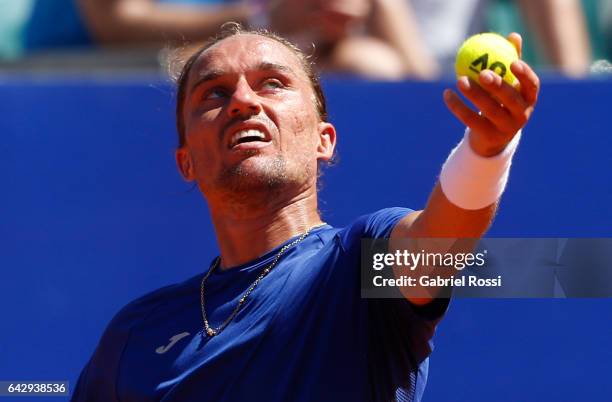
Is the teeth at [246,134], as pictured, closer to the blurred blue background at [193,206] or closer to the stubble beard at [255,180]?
the stubble beard at [255,180]

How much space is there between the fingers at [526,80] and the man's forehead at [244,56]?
88 centimetres

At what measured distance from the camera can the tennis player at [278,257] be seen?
1.78 metres

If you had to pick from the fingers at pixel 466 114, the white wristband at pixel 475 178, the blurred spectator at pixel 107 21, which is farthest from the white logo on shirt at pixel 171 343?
the blurred spectator at pixel 107 21

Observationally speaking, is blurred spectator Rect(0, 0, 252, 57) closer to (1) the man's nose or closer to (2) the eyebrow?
(2) the eyebrow

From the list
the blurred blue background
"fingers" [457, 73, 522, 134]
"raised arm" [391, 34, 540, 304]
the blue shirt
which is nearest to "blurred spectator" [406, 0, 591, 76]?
the blurred blue background

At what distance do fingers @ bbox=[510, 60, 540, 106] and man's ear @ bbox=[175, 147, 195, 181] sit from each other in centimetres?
105

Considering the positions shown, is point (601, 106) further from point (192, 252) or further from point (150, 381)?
point (150, 381)

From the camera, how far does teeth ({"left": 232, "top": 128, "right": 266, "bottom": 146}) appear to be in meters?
2.29

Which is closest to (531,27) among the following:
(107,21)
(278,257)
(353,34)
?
(353,34)

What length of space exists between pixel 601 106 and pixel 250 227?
1.07 meters

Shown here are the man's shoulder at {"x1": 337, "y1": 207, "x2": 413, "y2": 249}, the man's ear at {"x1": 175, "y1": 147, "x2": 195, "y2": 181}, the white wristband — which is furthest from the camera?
the man's ear at {"x1": 175, "y1": 147, "x2": 195, "y2": 181}

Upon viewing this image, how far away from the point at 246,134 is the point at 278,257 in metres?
0.27

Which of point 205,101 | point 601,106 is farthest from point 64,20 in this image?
point 601,106

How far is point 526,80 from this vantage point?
1641 millimetres
